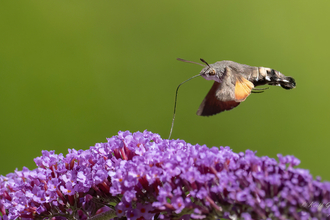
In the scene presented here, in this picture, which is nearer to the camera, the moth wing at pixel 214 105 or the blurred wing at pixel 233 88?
the blurred wing at pixel 233 88

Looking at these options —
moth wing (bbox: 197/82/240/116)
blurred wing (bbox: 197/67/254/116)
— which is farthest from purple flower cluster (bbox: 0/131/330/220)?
moth wing (bbox: 197/82/240/116)

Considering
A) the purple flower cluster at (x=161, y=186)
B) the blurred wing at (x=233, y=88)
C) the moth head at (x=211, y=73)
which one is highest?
the moth head at (x=211, y=73)

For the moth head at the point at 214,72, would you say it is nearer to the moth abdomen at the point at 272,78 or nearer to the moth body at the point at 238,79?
the moth body at the point at 238,79

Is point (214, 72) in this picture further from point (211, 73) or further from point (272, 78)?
point (272, 78)

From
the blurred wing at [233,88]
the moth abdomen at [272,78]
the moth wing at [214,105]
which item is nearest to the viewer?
the blurred wing at [233,88]

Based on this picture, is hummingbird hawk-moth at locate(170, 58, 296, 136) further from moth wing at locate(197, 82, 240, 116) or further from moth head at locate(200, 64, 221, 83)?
moth wing at locate(197, 82, 240, 116)

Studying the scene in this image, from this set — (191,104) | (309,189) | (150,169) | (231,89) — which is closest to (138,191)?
(150,169)

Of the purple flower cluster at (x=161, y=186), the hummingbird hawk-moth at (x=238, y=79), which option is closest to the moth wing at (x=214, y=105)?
the hummingbird hawk-moth at (x=238, y=79)

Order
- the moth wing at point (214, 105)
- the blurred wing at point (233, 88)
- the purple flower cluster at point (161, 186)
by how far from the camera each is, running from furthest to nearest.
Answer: the moth wing at point (214, 105)
the blurred wing at point (233, 88)
the purple flower cluster at point (161, 186)

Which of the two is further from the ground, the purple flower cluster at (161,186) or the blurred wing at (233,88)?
the blurred wing at (233,88)

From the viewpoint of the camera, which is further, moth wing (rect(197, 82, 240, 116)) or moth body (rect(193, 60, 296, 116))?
moth wing (rect(197, 82, 240, 116))
